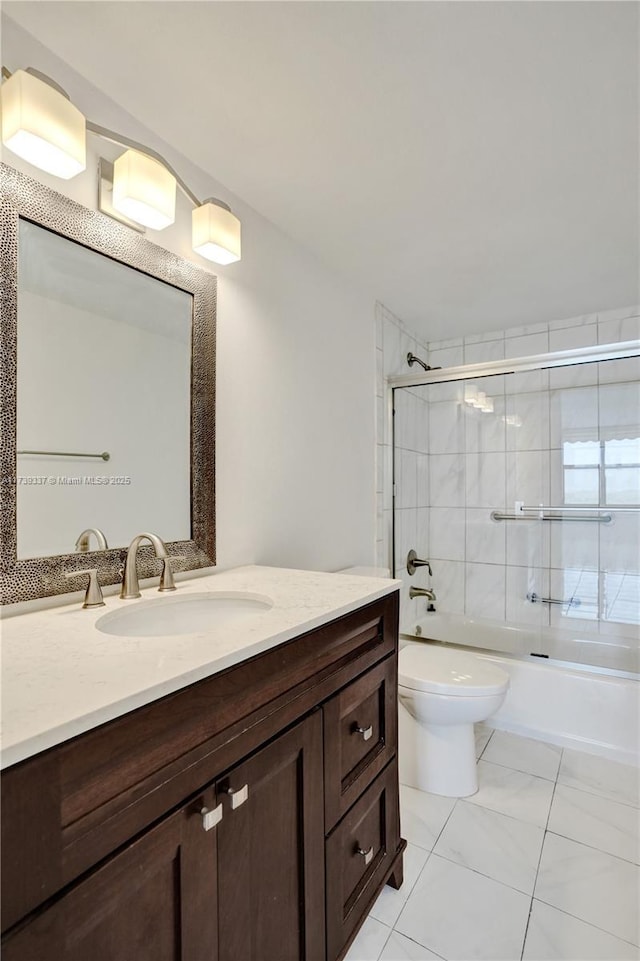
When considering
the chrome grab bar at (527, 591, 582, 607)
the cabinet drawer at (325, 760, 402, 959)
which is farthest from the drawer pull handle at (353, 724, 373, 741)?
the chrome grab bar at (527, 591, 582, 607)

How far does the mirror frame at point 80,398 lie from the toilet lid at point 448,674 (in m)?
0.95

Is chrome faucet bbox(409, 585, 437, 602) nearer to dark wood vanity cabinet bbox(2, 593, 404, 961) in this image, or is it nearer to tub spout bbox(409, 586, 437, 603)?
tub spout bbox(409, 586, 437, 603)

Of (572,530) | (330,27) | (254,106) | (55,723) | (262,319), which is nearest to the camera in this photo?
(55,723)

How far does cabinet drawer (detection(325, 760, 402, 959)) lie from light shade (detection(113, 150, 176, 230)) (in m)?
1.51

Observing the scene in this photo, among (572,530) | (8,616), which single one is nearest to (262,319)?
(8,616)

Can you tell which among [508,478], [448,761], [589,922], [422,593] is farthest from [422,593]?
[589,922]

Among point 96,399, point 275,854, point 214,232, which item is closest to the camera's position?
point 275,854

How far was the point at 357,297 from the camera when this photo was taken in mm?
2389

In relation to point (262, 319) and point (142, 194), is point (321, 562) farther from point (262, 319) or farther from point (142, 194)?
point (142, 194)

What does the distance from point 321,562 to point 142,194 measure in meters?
1.42

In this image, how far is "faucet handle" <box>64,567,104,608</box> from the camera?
1.07m

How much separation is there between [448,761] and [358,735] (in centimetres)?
88

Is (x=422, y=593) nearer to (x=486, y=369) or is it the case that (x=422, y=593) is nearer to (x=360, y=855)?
(x=486, y=369)

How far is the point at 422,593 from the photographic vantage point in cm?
283
